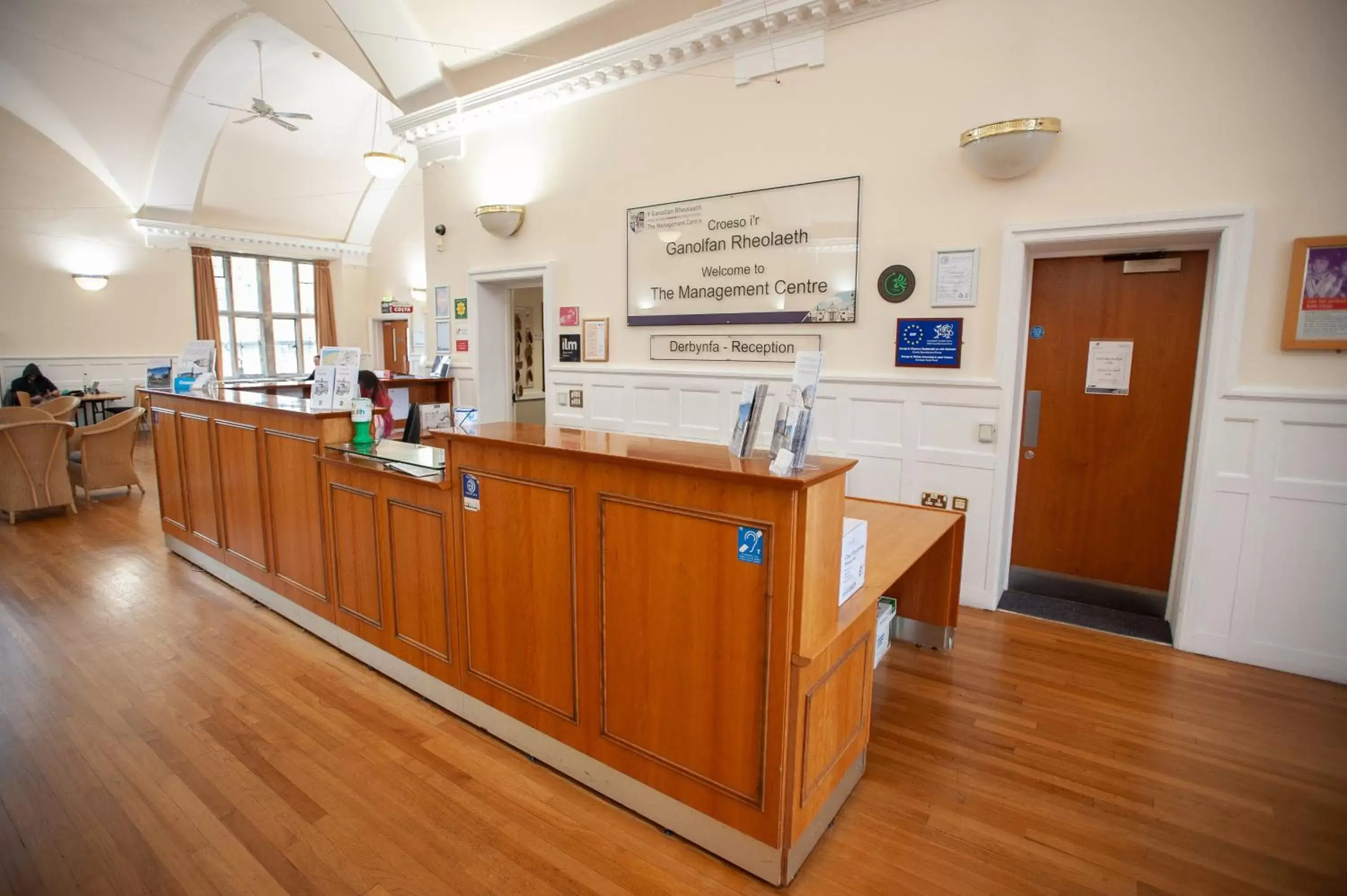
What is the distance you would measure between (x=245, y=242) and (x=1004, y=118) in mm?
11974

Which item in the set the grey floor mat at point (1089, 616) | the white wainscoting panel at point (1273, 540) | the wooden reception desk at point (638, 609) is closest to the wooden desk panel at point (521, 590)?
the wooden reception desk at point (638, 609)

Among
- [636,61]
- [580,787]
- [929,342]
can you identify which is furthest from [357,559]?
[636,61]

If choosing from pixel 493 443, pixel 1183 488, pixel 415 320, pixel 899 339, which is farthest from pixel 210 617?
pixel 415 320

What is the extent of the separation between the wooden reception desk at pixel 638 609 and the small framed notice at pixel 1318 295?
1.65 meters

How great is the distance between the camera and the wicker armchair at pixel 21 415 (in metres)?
5.55

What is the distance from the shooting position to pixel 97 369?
9320 mm

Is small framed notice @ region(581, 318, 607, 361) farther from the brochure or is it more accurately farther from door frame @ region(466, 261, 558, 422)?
the brochure

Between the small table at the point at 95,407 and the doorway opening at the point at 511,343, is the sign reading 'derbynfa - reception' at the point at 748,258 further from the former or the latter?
the small table at the point at 95,407

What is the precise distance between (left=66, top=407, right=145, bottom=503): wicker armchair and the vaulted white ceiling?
3939 mm

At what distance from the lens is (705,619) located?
1.74m

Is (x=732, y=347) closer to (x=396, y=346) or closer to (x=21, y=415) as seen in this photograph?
(x=21, y=415)

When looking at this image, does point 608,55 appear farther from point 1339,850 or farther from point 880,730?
point 1339,850

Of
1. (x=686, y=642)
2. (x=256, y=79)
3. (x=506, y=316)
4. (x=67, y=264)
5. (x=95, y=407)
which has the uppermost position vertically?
(x=256, y=79)

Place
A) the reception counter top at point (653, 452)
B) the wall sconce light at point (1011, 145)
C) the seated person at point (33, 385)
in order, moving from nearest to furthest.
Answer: the reception counter top at point (653, 452) < the wall sconce light at point (1011, 145) < the seated person at point (33, 385)
